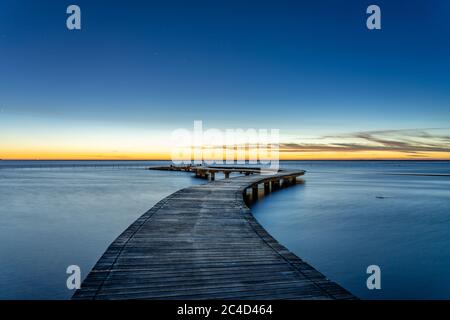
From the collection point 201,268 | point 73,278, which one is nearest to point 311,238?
point 73,278

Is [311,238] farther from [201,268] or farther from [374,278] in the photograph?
[201,268]

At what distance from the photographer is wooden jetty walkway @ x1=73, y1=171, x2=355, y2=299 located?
367 centimetres

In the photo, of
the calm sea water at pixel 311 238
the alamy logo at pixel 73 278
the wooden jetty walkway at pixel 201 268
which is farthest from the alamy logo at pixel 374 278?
the alamy logo at pixel 73 278

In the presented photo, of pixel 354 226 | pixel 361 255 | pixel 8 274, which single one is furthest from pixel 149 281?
pixel 354 226

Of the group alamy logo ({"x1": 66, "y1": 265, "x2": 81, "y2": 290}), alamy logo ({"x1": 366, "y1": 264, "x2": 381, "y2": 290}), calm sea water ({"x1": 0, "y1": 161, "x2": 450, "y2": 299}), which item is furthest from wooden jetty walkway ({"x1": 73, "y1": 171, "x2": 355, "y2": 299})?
alamy logo ({"x1": 366, "y1": 264, "x2": 381, "y2": 290})

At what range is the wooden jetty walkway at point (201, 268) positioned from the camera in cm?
367

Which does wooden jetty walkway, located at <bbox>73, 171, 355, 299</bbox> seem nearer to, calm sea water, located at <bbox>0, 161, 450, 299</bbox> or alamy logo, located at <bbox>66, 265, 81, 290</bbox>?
alamy logo, located at <bbox>66, 265, 81, 290</bbox>

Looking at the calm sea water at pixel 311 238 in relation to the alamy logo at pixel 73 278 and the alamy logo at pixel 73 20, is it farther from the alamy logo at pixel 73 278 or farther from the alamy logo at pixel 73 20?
the alamy logo at pixel 73 20

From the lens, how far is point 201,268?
4.47 metres

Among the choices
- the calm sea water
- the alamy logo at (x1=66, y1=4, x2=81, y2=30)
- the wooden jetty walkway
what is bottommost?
the calm sea water

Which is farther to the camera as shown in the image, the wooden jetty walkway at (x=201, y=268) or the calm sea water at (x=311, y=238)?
the calm sea water at (x=311, y=238)

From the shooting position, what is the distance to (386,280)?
7797 mm

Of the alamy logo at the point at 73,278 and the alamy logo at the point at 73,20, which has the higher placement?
the alamy logo at the point at 73,20
